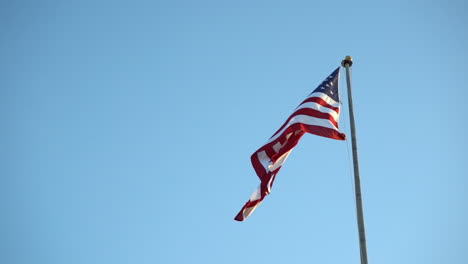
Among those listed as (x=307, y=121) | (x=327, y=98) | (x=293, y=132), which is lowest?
(x=293, y=132)

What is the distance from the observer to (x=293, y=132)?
14.7 meters

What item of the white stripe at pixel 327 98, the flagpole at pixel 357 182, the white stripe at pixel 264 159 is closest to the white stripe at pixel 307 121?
the white stripe at pixel 264 159

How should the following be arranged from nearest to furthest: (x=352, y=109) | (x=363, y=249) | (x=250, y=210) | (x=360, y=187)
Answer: (x=363, y=249)
(x=360, y=187)
(x=352, y=109)
(x=250, y=210)

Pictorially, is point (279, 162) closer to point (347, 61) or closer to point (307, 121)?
point (307, 121)

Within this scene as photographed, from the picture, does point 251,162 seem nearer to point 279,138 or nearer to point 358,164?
point 279,138

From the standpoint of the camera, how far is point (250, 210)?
14.2 m

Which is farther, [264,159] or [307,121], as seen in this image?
[264,159]

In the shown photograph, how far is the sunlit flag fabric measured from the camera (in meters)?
14.1

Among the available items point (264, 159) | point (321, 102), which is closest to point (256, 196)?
point (264, 159)

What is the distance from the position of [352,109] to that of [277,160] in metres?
2.57

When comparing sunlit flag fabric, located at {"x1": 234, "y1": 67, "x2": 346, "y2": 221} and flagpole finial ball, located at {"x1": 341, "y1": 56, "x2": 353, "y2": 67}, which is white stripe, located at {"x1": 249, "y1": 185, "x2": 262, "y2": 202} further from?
flagpole finial ball, located at {"x1": 341, "y1": 56, "x2": 353, "y2": 67}

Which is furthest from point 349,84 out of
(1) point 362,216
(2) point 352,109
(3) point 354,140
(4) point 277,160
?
(1) point 362,216

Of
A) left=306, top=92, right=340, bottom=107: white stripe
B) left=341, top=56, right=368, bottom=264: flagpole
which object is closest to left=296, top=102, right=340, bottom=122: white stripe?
left=306, top=92, right=340, bottom=107: white stripe

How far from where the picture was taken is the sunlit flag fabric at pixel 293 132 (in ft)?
Answer: 46.3
